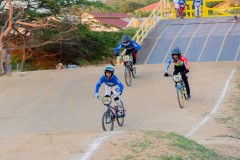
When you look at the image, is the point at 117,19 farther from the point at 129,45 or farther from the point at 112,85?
the point at 112,85

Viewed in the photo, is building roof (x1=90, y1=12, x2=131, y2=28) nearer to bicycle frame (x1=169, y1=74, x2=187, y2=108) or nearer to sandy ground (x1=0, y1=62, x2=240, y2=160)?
sandy ground (x1=0, y1=62, x2=240, y2=160)

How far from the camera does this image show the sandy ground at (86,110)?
9438 millimetres

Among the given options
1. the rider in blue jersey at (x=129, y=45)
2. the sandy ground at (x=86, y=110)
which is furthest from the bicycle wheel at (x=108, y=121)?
the rider in blue jersey at (x=129, y=45)

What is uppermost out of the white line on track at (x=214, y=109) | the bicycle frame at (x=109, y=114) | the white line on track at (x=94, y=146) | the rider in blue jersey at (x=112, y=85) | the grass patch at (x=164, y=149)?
the rider in blue jersey at (x=112, y=85)

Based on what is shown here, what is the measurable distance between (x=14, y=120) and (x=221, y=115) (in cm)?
566

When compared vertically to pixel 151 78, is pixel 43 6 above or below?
above

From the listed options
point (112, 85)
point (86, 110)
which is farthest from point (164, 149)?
point (86, 110)

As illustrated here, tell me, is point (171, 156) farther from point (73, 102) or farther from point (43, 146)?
point (73, 102)

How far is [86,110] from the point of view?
17719 millimetres

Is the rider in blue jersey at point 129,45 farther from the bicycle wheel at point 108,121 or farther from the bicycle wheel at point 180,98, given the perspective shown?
the bicycle wheel at point 108,121

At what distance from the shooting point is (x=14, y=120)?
56.2 feet

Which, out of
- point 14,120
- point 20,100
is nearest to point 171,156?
point 14,120

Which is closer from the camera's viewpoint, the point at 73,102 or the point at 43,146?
the point at 43,146

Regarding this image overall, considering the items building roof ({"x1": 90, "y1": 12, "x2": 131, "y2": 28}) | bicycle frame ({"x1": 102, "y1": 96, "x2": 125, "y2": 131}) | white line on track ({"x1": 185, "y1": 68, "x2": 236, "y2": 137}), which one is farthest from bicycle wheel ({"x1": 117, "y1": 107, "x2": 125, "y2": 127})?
building roof ({"x1": 90, "y1": 12, "x2": 131, "y2": 28})
